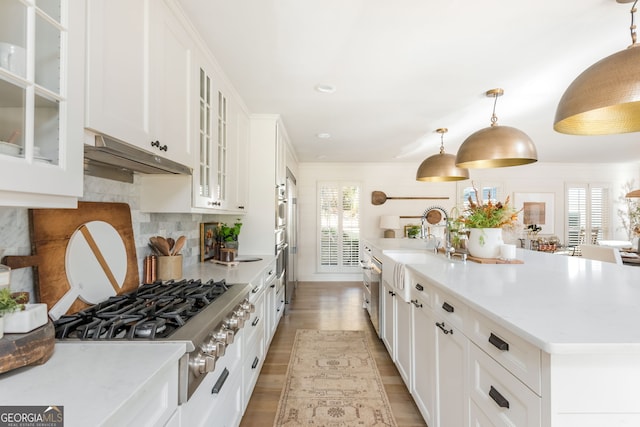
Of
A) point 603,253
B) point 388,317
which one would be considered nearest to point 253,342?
point 388,317

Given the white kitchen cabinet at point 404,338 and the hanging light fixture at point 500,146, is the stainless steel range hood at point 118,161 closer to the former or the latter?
the white kitchen cabinet at point 404,338

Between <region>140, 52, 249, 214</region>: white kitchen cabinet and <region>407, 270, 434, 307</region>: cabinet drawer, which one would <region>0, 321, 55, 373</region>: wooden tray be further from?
<region>407, 270, 434, 307</region>: cabinet drawer

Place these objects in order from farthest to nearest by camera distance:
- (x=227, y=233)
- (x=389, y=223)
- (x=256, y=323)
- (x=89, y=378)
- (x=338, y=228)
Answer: (x=338, y=228) < (x=389, y=223) < (x=227, y=233) < (x=256, y=323) < (x=89, y=378)

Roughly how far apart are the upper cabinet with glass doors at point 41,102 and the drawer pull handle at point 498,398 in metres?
1.49

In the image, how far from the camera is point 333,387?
238 centimetres

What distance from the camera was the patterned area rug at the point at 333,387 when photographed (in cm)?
202

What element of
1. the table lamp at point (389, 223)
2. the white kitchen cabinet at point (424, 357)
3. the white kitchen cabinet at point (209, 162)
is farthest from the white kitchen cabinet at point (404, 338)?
the table lamp at point (389, 223)

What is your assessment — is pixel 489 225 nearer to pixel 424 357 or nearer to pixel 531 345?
pixel 424 357

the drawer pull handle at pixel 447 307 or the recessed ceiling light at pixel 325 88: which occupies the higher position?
the recessed ceiling light at pixel 325 88

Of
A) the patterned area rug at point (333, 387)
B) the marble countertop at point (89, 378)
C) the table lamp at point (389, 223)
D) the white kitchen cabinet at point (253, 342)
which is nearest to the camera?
the marble countertop at point (89, 378)

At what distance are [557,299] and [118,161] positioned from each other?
1888 millimetres

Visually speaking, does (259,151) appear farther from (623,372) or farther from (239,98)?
(623,372)

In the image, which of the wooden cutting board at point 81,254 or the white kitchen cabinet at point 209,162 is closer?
the wooden cutting board at point 81,254

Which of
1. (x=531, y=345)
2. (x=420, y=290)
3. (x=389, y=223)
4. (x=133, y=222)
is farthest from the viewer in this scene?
(x=389, y=223)
